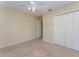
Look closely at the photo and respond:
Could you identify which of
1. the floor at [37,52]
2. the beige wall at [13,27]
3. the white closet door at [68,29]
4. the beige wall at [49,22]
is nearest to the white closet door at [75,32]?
the white closet door at [68,29]

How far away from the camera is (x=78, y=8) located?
2.72 m

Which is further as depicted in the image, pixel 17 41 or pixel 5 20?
pixel 17 41

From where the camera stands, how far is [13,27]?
3619 mm

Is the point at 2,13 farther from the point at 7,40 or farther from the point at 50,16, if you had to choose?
the point at 50,16

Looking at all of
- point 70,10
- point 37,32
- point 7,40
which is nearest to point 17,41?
point 7,40

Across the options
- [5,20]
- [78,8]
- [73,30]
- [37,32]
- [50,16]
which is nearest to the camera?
[78,8]

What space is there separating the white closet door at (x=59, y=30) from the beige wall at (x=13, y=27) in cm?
160

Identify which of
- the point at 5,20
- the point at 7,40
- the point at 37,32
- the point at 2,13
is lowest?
the point at 37,32

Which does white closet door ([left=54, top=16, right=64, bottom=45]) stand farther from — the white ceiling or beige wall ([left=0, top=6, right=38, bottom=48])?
beige wall ([left=0, top=6, right=38, bottom=48])

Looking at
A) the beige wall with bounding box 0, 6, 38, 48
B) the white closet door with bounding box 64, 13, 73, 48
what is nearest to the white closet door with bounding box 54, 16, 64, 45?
the white closet door with bounding box 64, 13, 73, 48

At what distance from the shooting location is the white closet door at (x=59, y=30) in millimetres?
3473

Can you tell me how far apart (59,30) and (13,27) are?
1.96 meters

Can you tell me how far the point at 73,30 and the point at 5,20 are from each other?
252cm

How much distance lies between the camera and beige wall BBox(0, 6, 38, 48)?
316 cm
